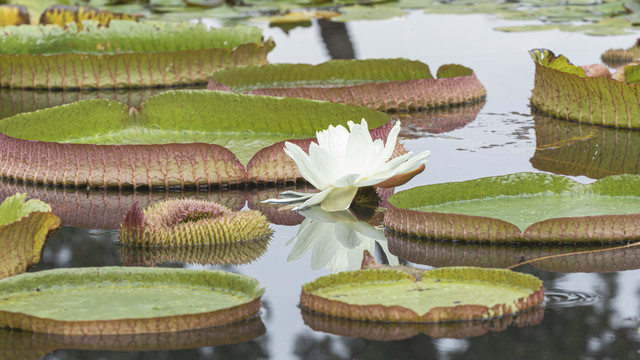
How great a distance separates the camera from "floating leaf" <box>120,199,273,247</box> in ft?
10.3

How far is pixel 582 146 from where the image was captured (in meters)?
4.88

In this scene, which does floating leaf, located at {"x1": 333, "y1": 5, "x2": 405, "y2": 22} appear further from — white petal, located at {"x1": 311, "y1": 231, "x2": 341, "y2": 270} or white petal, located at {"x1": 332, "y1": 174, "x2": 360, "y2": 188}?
white petal, located at {"x1": 311, "y1": 231, "x2": 341, "y2": 270}

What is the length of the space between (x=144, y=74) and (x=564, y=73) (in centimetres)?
317

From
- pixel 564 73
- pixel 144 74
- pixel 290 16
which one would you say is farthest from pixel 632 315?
pixel 290 16

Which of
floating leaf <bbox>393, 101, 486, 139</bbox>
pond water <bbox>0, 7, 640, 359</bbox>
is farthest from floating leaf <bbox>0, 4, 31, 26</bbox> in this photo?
pond water <bbox>0, 7, 640, 359</bbox>

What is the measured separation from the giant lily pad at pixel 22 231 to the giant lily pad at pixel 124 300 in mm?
204

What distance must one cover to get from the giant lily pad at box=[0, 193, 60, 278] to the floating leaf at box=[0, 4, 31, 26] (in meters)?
6.56

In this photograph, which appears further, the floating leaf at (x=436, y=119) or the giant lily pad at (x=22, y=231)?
the floating leaf at (x=436, y=119)

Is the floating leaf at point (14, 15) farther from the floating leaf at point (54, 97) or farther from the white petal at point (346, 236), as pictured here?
the white petal at point (346, 236)

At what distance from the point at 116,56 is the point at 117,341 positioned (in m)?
5.02

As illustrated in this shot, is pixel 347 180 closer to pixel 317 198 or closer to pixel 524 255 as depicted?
pixel 317 198

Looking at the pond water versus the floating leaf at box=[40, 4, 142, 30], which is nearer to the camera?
the pond water

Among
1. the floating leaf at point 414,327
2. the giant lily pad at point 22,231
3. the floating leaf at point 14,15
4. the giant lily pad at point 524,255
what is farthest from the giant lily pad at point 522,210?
the floating leaf at point 14,15

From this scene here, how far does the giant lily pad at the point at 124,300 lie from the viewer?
2348 mm
